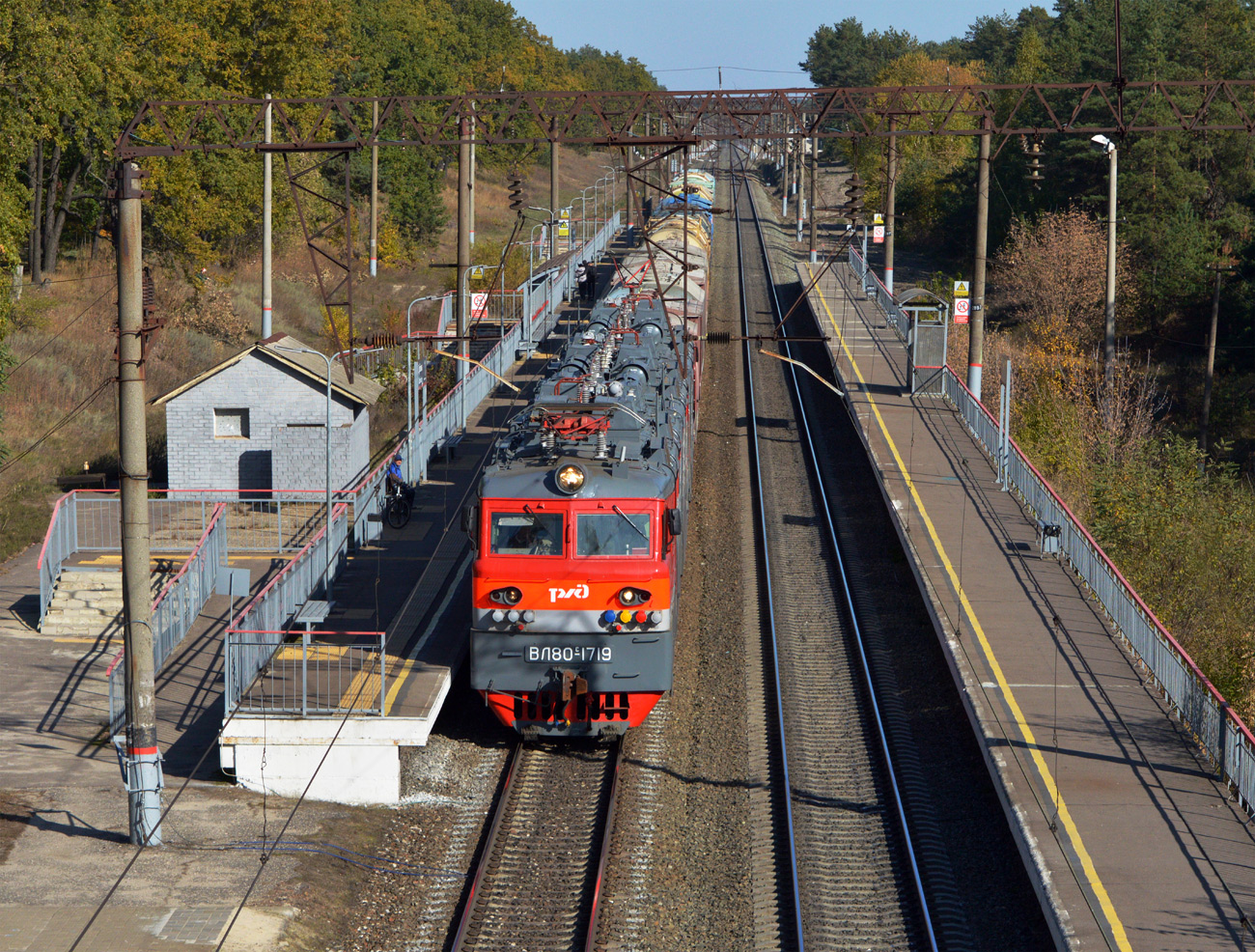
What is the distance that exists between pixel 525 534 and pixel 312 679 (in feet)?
11.3

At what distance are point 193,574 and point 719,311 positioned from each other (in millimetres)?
31276

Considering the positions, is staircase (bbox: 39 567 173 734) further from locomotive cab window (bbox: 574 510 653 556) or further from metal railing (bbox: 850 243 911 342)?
metal railing (bbox: 850 243 911 342)

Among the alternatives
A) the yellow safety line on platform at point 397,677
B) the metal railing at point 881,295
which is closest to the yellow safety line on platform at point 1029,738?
the yellow safety line on platform at point 397,677

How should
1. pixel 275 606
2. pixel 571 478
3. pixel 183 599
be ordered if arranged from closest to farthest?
pixel 571 478, pixel 275 606, pixel 183 599

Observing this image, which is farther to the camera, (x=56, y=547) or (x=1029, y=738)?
(x=56, y=547)

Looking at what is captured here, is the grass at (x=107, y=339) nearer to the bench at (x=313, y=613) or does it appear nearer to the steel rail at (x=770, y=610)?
the bench at (x=313, y=613)

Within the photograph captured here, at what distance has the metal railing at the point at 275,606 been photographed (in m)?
15.2

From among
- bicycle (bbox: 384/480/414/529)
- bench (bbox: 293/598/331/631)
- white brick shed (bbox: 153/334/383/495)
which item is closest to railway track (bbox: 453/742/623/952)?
bench (bbox: 293/598/331/631)

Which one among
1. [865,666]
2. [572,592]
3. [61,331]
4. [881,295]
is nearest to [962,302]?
[865,666]

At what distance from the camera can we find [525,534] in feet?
50.0

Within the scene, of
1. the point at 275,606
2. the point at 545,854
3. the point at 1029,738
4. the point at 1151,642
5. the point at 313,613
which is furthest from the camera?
the point at 275,606

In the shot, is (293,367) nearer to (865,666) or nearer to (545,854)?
(865,666)

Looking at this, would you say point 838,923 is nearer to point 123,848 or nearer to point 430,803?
point 430,803

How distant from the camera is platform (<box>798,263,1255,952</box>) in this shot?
11758 millimetres
